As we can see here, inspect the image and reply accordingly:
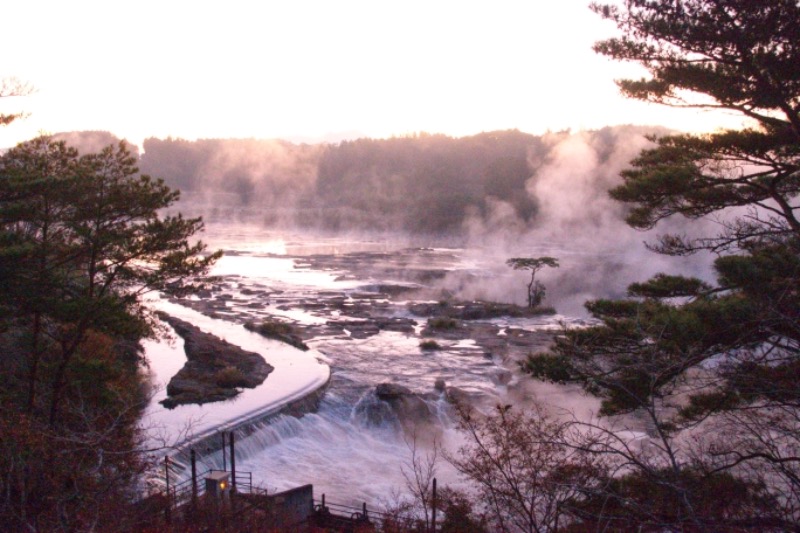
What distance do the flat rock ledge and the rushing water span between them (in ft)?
1.46

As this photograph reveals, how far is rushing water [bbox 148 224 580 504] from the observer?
1446 centimetres

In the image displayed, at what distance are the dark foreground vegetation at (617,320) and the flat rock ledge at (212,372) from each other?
433 cm

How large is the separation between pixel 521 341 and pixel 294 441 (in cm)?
1223

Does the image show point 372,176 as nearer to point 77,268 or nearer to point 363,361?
point 363,361

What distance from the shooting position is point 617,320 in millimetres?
10109

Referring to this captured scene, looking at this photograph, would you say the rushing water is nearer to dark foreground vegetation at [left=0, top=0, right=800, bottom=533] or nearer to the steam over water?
the steam over water

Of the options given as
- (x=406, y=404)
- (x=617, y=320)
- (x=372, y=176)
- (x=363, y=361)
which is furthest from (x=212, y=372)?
(x=372, y=176)

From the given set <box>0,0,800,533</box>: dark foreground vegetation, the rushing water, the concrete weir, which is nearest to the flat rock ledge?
the rushing water

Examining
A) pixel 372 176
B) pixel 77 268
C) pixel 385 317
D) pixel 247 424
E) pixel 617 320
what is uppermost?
pixel 372 176

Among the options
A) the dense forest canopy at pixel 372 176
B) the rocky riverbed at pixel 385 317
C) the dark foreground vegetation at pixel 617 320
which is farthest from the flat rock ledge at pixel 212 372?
the dense forest canopy at pixel 372 176

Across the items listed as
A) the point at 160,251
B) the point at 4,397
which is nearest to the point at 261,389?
the point at 160,251

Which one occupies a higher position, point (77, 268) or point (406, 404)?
point (77, 268)

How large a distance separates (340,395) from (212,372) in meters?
4.20

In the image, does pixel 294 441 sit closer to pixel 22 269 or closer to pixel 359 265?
pixel 22 269
